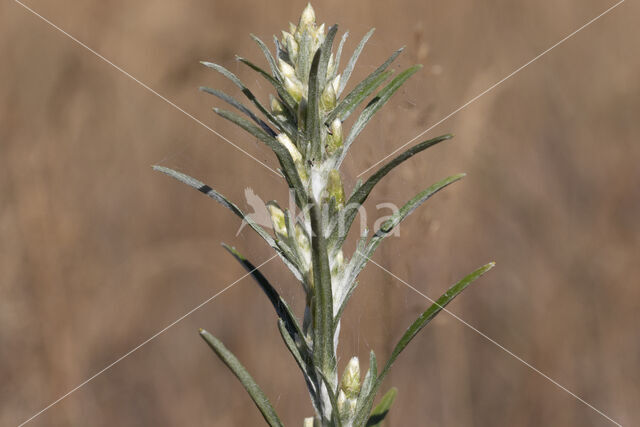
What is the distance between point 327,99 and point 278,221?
0.07m

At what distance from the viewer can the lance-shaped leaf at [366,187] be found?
303 mm

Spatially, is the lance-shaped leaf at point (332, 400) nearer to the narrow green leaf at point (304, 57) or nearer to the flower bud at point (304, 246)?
the flower bud at point (304, 246)

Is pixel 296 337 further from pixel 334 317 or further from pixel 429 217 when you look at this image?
pixel 429 217

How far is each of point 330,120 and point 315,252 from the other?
0.26 ft

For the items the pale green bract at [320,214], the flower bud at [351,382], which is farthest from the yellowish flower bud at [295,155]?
the flower bud at [351,382]

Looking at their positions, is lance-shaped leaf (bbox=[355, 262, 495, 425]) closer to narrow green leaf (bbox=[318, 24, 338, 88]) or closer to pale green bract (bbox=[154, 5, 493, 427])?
pale green bract (bbox=[154, 5, 493, 427])

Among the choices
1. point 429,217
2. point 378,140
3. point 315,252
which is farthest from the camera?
point 429,217

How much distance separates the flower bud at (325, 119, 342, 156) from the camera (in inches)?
12.7

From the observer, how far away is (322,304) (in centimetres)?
30

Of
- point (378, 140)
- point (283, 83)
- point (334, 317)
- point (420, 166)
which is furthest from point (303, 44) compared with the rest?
point (420, 166)

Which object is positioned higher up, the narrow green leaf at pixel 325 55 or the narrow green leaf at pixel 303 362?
the narrow green leaf at pixel 325 55

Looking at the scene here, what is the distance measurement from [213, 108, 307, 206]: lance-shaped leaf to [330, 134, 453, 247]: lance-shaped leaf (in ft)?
0.08

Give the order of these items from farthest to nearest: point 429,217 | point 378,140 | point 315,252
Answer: point 429,217
point 378,140
point 315,252

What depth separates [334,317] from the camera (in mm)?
326
